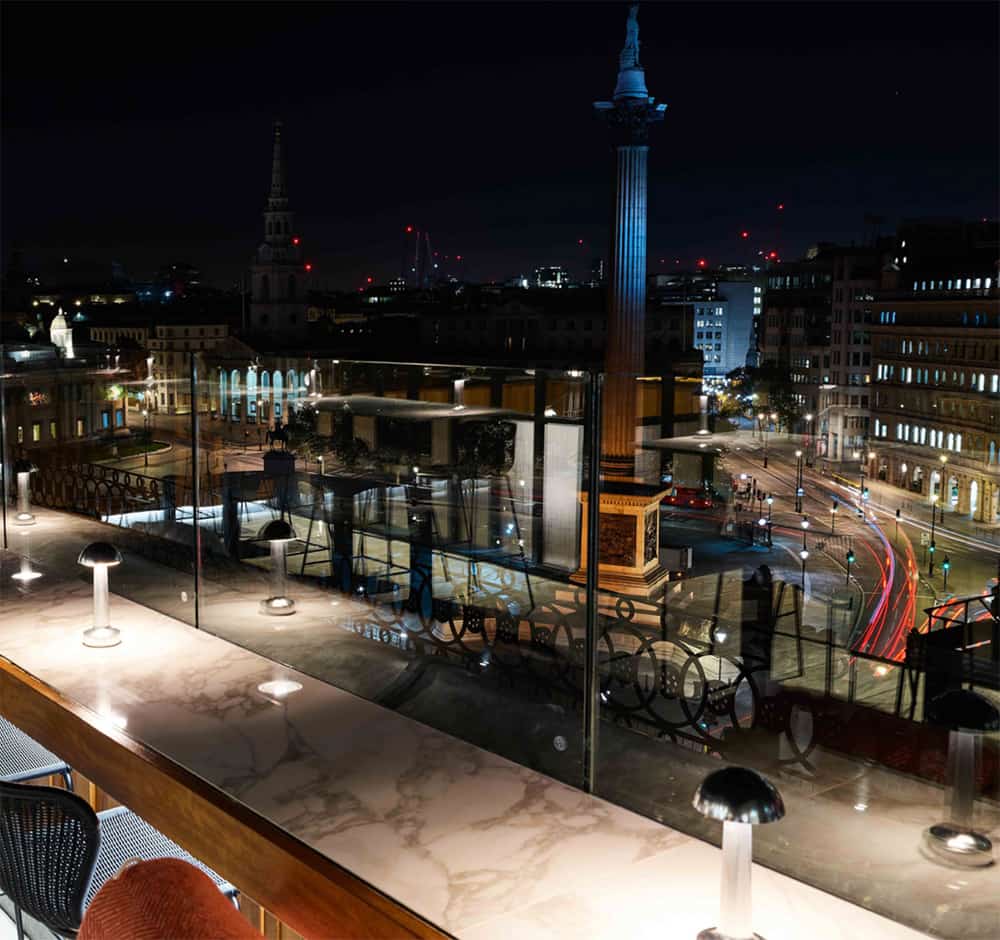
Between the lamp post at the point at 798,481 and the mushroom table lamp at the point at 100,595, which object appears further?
the lamp post at the point at 798,481

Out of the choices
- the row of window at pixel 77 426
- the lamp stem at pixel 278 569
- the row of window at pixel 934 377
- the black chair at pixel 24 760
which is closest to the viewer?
the black chair at pixel 24 760

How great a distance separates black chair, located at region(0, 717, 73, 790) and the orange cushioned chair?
0.99 metres

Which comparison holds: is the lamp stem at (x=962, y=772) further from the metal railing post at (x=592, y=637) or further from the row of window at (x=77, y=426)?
the row of window at (x=77, y=426)

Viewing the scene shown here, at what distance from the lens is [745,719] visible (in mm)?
4316

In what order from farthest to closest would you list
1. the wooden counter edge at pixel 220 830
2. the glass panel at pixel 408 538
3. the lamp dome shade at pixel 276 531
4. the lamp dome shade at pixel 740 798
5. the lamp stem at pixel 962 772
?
the lamp dome shade at pixel 276 531 < the glass panel at pixel 408 538 < the lamp stem at pixel 962 772 < the wooden counter edge at pixel 220 830 < the lamp dome shade at pixel 740 798

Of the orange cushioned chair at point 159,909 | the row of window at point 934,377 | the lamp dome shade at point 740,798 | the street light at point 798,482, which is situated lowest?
the street light at point 798,482

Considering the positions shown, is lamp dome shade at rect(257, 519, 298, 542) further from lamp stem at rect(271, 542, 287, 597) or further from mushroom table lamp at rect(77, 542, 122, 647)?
mushroom table lamp at rect(77, 542, 122, 647)

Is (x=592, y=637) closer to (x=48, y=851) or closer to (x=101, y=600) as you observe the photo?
(x=48, y=851)

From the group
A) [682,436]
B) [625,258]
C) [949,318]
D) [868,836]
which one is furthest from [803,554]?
[868,836]

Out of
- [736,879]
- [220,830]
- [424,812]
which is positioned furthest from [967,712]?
[220,830]

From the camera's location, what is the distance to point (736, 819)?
1.64m

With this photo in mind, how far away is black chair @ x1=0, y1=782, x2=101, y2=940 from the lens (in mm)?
1672

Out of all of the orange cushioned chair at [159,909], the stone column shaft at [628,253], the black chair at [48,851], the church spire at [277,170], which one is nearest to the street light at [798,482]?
the stone column shaft at [628,253]

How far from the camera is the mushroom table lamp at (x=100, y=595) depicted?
3.35 meters
